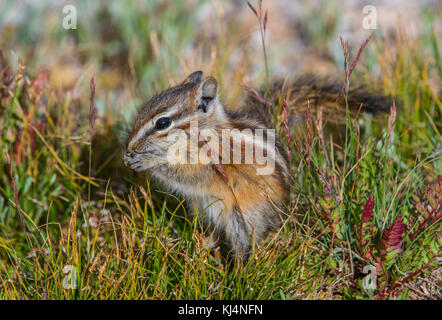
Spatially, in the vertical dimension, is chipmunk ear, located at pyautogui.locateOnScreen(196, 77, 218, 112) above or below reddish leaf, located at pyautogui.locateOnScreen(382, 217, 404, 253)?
above

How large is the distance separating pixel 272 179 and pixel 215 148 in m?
0.36

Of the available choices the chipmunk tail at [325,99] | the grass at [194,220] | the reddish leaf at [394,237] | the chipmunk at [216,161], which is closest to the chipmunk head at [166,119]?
the chipmunk at [216,161]

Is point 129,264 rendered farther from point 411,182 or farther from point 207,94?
point 411,182

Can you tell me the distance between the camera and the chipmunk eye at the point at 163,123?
8.88 ft

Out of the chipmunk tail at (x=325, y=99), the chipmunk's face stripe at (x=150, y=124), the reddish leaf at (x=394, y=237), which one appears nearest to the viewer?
the reddish leaf at (x=394, y=237)

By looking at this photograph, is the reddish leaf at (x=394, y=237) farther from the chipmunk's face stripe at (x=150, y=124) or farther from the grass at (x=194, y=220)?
A: the chipmunk's face stripe at (x=150, y=124)

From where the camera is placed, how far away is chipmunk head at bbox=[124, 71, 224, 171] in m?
2.72

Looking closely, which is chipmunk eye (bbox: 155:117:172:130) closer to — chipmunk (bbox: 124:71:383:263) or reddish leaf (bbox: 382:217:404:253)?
chipmunk (bbox: 124:71:383:263)

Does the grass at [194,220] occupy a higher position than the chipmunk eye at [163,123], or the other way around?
the chipmunk eye at [163,123]

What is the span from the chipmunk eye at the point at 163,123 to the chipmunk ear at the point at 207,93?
0.20 m

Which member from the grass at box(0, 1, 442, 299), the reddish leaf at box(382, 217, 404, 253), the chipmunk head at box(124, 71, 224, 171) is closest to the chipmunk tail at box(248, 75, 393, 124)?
the grass at box(0, 1, 442, 299)

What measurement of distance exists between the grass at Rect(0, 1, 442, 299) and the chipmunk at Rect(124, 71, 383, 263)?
127 millimetres
